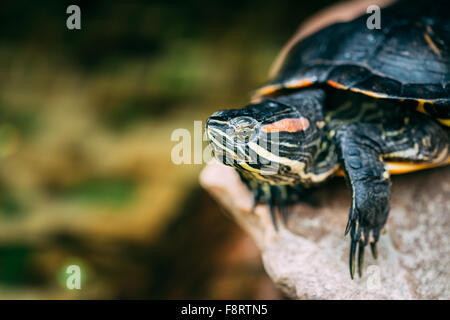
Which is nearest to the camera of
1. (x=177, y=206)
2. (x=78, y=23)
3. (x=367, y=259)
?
(x=367, y=259)

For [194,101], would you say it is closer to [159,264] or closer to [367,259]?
[159,264]

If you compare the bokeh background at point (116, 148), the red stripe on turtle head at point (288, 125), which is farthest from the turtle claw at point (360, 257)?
the bokeh background at point (116, 148)

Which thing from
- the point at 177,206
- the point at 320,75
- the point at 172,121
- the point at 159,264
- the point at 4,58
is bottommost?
the point at 159,264

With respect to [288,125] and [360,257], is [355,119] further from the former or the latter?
[360,257]

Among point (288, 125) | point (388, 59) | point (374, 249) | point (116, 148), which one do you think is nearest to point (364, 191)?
point (374, 249)

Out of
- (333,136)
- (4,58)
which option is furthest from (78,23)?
(333,136)

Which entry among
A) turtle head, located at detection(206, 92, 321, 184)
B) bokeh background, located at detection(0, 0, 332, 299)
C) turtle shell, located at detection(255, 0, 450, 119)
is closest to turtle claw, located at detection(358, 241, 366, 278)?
turtle head, located at detection(206, 92, 321, 184)

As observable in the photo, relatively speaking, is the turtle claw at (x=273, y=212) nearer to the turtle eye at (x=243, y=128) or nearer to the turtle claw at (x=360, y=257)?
the turtle claw at (x=360, y=257)
